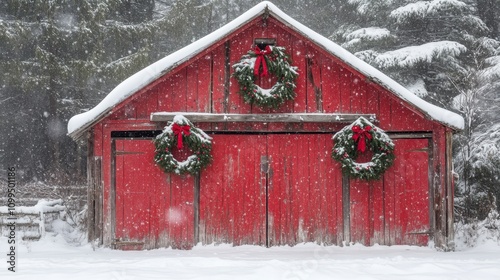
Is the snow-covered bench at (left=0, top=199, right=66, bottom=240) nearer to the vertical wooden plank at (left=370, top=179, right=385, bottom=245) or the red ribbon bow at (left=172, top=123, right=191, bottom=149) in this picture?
the red ribbon bow at (left=172, top=123, right=191, bottom=149)

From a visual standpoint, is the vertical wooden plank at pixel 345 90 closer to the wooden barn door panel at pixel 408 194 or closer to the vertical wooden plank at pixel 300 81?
the vertical wooden plank at pixel 300 81

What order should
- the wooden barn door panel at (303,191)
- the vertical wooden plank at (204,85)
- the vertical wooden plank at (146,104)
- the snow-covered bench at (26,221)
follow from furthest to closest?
the snow-covered bench at (26,221)
the wooden barn door panel at (303,191)
the vertical wooden plank at (204,85)
the vertical wooden plank at (146,104)

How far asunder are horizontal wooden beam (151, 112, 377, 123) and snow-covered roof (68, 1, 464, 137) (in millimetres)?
700

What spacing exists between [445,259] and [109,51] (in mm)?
16045

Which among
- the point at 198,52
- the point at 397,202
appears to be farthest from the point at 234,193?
the point at 397,202

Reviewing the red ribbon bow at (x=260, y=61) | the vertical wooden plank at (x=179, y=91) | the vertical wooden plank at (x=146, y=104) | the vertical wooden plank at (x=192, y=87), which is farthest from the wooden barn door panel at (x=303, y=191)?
the vertical wooden plank at (x=146, y=104)

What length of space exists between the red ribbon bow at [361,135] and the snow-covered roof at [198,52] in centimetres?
91

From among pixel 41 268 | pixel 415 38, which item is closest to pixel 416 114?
pixel 41 268

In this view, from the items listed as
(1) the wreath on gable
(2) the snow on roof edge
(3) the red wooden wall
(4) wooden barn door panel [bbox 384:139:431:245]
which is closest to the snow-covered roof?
(2) the snow on roof edge

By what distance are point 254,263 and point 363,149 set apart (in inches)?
122

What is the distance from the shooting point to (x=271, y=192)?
9703mm

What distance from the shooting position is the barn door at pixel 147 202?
9453mm

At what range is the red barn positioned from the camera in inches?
372

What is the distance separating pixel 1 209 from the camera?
10.7 m
